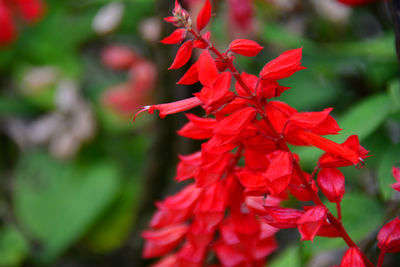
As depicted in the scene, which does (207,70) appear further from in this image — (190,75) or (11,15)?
(11,15)

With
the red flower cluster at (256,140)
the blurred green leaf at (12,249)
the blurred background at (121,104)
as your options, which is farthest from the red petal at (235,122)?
the blurred green leaf at (12,249)

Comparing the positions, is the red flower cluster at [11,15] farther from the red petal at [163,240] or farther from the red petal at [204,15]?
the red petal at [204,15]

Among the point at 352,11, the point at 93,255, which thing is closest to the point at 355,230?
the point at 352,11

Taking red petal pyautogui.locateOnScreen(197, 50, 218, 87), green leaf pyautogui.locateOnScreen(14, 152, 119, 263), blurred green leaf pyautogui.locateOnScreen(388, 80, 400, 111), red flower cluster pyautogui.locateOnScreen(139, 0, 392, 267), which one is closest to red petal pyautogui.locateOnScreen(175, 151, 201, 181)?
red flower cluster pyautogui.locateOnScreen(139, 0, 392, 267)

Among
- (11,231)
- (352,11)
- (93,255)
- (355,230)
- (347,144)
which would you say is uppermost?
(347,144)

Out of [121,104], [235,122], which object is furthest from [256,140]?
[121,104]

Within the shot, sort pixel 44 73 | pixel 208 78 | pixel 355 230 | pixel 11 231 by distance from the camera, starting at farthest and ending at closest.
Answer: pixel 44 73 < pixel 11 231 < pixel 355 230 < pixel 208 78

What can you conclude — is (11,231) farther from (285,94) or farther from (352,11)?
(352,11)
